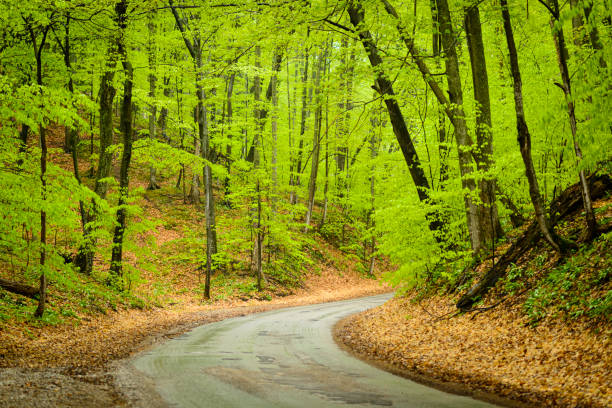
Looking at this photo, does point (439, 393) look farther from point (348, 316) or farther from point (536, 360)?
point (348, 316)

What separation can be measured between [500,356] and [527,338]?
28.5 inches

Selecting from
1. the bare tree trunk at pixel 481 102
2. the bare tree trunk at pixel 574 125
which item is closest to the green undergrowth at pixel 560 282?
the bare tree trunk at pixel 574 125

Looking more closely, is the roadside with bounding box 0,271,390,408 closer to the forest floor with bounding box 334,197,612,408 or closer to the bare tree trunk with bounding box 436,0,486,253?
the forest floor with bounding box 334,197,612,408

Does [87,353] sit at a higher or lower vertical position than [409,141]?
lower

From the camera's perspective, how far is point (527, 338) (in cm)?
734

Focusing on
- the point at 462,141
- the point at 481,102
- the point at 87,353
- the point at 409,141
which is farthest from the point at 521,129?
the point at 87,353

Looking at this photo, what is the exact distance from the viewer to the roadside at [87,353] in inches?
200

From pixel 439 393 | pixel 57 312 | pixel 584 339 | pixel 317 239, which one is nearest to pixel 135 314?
pixel 57 312

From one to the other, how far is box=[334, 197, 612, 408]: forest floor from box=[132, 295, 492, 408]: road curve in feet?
2.03

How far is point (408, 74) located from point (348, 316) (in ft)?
26.8

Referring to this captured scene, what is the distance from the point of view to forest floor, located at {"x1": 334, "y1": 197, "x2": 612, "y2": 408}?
5.59 metres

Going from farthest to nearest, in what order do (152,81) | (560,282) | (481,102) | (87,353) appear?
(152,81) < (481,102) < (560,282) < (87,353)

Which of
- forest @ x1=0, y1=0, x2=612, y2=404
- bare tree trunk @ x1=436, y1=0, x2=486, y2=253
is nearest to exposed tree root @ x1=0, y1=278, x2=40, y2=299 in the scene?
forest @ x1=0, y1=0, x2=612, y2=404

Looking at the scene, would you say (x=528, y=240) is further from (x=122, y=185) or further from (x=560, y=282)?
(x=122, y=185)
